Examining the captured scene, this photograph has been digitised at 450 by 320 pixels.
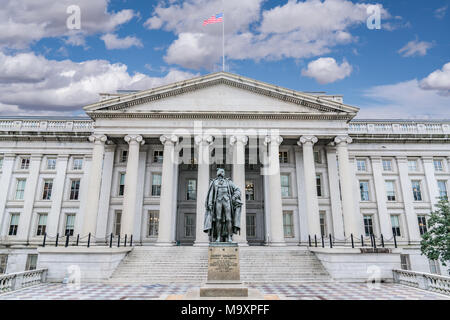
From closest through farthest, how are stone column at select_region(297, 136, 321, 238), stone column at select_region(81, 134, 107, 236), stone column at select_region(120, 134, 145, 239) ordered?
stone column at select_region(81, 134, 107, 236)
stone column at select_region(120, 134, 145, 239)
stone column at select_region(297, 136, 321, 238)

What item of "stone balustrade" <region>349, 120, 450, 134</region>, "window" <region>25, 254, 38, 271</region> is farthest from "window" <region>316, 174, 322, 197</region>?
"window" <region>25, 254, 38, 271</region>

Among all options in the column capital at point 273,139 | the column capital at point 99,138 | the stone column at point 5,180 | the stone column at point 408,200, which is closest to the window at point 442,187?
the stone column at point 408,200

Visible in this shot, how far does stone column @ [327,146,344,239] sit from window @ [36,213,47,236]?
1119 inches

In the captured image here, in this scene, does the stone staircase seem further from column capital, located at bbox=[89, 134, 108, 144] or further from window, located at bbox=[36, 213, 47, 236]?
window, located at bbox=[36, 213, 47, 236]

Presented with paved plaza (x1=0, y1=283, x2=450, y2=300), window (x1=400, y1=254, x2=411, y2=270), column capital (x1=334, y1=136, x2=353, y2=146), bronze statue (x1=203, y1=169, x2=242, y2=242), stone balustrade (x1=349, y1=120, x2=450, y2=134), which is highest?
stone balustrade (x1=349, y1=120, x2=450, y2=134)

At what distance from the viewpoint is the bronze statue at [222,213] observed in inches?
443

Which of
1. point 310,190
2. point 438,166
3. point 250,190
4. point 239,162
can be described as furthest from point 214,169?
point 438,166

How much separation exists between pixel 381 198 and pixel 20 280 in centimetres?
3135

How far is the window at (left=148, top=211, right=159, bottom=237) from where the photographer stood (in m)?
28.7

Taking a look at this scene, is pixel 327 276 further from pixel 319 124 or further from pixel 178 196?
pixel 178 196

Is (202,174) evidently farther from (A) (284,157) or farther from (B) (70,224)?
(B) (70,224)

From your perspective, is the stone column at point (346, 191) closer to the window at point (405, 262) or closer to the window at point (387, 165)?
the window at point (405, 262)

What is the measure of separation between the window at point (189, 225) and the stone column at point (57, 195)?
1262 cm
